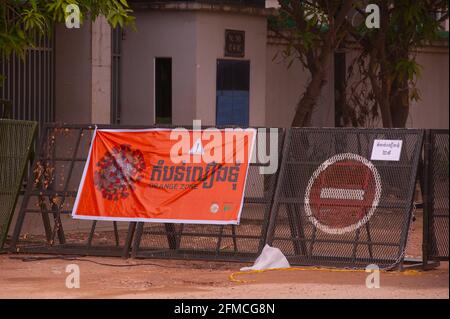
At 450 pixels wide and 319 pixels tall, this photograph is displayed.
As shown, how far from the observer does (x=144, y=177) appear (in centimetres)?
1421

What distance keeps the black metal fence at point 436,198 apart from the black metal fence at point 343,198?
19 cm

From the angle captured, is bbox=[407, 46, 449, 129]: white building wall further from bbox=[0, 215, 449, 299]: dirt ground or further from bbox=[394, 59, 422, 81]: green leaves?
bbox=[0, 215, 449, 299]: dirt ground

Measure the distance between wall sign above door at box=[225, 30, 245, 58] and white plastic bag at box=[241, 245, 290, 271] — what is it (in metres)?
8.04

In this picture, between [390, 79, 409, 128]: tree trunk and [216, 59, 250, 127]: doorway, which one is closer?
[216, 59, 250, 127]: doorway

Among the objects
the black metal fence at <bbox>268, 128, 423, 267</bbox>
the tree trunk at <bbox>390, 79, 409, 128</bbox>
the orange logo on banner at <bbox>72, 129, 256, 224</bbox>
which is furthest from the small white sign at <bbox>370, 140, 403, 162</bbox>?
the tree trunk at <bbox>390, 79, 409, 128</bbox>

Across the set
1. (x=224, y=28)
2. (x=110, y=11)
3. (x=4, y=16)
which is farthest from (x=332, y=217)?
(x=224, y=28)

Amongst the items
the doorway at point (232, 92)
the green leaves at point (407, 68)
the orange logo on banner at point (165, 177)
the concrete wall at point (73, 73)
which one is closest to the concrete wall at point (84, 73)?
the concrete wall at point (73, 73)

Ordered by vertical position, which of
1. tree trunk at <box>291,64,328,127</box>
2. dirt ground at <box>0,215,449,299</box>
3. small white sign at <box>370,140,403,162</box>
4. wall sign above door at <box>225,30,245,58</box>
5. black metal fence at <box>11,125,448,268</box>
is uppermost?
wall sign above door at <box>225,30,245,58</box>

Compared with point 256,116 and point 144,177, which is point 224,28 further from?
point 144,177

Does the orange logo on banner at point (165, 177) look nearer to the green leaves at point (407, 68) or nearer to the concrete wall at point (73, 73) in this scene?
the concrete wall at point (73, 73)

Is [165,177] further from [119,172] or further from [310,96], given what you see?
[310,96]

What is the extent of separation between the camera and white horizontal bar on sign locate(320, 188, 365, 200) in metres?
13.1

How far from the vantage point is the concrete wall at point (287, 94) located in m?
23.8

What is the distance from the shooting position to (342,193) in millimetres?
13148
